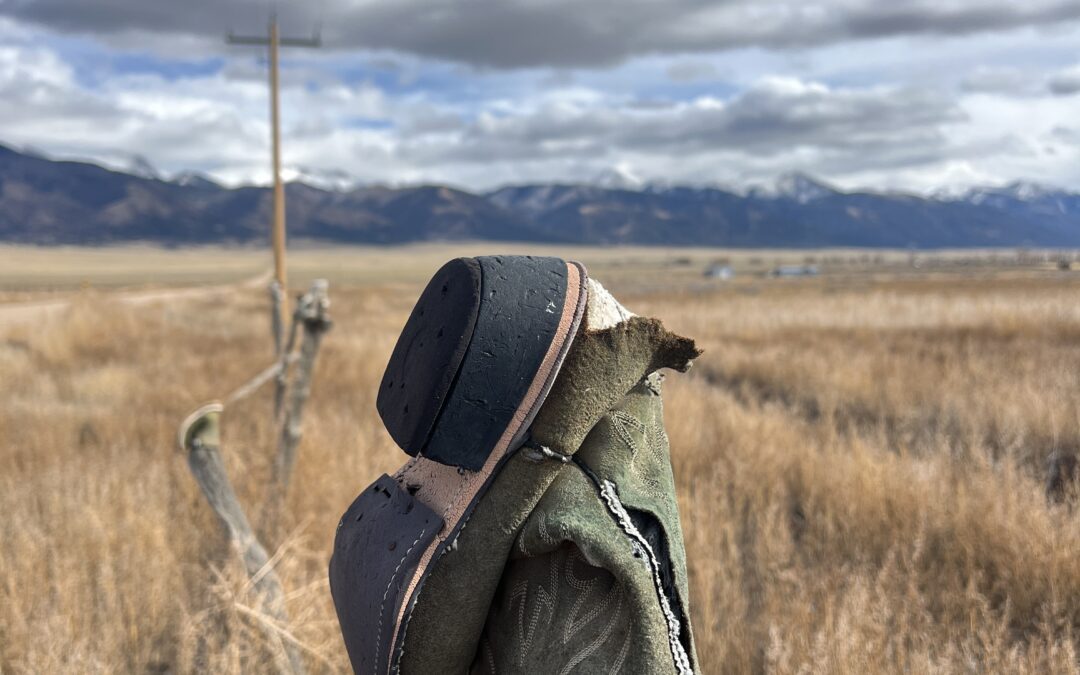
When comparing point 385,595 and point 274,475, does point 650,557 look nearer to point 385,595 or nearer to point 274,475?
point 385,595

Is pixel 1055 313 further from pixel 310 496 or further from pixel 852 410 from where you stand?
pixel 310 496

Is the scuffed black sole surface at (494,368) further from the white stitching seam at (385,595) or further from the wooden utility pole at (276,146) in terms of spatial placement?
the wooden utility pole at (276,146)

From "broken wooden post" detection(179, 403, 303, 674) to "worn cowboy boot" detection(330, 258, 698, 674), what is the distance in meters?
2.15

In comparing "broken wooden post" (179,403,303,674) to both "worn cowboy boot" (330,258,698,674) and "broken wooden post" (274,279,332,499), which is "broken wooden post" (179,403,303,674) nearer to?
"broken wooden post" (274,279,332,499)

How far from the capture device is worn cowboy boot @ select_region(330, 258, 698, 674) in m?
0.96

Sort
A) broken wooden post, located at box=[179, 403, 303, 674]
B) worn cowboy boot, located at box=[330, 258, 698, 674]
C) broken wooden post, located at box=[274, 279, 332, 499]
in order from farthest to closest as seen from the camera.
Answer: broken wooden post, located at box=[274, 279, 332, 499] < broken wooden post, located at box=[179, 403, 303, 674] < worn cowboy boot, located at box=[330, 258, 698, 674]

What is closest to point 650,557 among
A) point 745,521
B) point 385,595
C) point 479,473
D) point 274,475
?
point 479,473

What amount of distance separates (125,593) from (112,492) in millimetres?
1480

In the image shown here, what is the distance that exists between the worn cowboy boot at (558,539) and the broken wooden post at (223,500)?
215 cm

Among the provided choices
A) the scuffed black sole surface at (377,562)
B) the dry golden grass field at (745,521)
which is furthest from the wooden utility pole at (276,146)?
the scuffed black sole surface at (377,562)

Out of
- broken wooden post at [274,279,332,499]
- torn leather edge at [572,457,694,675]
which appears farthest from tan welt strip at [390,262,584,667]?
broken wooden post at [274,279,332,499]

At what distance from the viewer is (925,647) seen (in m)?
2.41

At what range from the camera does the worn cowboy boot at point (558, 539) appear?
0.96 meters

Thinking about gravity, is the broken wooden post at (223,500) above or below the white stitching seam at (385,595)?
below
